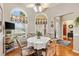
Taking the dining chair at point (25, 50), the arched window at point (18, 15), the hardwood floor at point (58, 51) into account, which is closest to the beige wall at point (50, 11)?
the arched window at point (18, 15)

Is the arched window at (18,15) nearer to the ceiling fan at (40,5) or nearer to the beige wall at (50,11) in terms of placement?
the beige wall at (50,11)

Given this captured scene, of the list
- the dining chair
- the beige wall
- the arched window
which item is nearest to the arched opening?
the beige wall

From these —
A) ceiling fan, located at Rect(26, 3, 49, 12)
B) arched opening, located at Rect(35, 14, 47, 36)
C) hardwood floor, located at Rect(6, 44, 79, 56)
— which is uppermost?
ceiling fan, located at Rect(26, 3, 49, 12)

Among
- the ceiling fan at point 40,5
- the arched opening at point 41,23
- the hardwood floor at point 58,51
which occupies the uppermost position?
the ceiling fan at point 40,5

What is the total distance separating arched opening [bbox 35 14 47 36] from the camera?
2.71 m

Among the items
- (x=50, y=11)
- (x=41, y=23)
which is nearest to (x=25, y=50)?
(x=41, y=23)

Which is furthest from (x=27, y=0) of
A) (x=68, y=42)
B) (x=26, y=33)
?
(x=68, y=42)

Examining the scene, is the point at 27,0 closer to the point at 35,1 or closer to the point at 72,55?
the point at 35,1

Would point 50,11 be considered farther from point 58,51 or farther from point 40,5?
point 58,51

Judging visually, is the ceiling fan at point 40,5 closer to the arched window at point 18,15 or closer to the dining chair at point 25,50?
the arched window at point 18,15

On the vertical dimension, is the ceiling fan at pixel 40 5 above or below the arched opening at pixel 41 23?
above

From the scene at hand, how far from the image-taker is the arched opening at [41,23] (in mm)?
2711

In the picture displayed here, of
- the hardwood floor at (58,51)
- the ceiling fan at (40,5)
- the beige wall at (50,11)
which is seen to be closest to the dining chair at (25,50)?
the hardwood floor at (58,51)

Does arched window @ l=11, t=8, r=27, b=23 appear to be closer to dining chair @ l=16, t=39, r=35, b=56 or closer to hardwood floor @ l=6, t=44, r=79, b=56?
dining chair @ l=16, t=39, r=35, b=56
